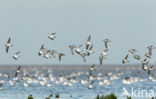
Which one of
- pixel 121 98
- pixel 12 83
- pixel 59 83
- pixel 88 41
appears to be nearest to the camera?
pixel 88 41

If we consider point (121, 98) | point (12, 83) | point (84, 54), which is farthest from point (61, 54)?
point (12, 83)

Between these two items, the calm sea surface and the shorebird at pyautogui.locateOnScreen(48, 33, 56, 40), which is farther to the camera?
the calm sea surface

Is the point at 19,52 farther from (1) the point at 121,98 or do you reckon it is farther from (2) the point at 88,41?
(1) the point at 121,98

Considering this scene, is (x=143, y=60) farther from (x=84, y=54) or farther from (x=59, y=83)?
(x=59, y=83)

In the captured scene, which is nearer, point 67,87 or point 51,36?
point 51,36

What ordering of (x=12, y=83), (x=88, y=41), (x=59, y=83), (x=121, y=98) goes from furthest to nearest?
(x=59, y=83) < (x=12, y=83) < (x=121, y=98) < (x=88, y=41)

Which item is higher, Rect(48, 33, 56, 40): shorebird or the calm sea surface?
Rect(48, 33, 56, 40): shorebird

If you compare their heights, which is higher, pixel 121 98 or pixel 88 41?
pixel 88 41

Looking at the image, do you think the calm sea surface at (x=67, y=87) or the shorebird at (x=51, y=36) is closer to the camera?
the shorebird at (x=51, y=36)

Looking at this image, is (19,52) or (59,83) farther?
(59,83)

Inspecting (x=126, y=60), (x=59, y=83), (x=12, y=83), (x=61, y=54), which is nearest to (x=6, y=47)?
(x=61, y=54)

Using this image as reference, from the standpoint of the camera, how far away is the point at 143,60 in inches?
1848

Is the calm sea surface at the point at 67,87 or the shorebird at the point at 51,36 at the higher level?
the shorebird at the point at 51,36

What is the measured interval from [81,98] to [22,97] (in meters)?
4.71
